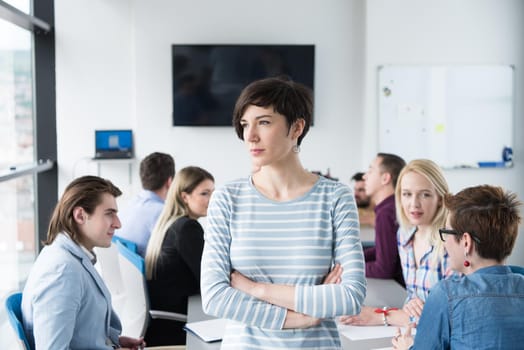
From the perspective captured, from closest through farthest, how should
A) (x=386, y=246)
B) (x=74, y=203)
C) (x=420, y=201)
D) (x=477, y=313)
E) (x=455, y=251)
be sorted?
(x=477, y=313) < (x=455, y=251) < (x=74, y=203) < (x=420, y=201) < (x=386, y=246)

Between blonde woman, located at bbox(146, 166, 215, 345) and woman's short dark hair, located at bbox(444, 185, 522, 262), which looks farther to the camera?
blonde woman, located at bbox(146, 166, 215, 345)

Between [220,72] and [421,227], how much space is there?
3691 mm

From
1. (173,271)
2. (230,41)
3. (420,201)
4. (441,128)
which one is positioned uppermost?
(230,41)

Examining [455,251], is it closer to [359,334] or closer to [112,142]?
[359,334]

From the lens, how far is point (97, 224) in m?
2.43

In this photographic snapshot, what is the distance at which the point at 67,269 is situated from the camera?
7.20ft

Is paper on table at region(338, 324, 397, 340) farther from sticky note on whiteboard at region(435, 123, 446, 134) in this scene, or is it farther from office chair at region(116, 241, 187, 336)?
sticky note on whiteboard at region(435, 123, 446, 134)

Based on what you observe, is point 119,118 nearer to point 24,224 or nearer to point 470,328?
point 24,224

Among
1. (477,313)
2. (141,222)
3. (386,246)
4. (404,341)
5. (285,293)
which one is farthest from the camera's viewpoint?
(141,222)

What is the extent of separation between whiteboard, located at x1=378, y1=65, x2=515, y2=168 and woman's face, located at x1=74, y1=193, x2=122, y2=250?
4188 millimetres

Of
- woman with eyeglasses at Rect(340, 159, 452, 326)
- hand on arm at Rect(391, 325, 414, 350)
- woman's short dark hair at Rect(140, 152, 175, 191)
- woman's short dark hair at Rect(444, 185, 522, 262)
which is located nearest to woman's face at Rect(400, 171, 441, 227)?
woman with eyeglasses at Rect(340, 159, 452, 326)

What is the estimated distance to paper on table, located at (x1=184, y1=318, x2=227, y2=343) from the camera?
8.07ft

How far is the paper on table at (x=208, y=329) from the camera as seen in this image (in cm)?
246

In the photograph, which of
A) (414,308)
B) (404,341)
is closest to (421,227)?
(414,308)
